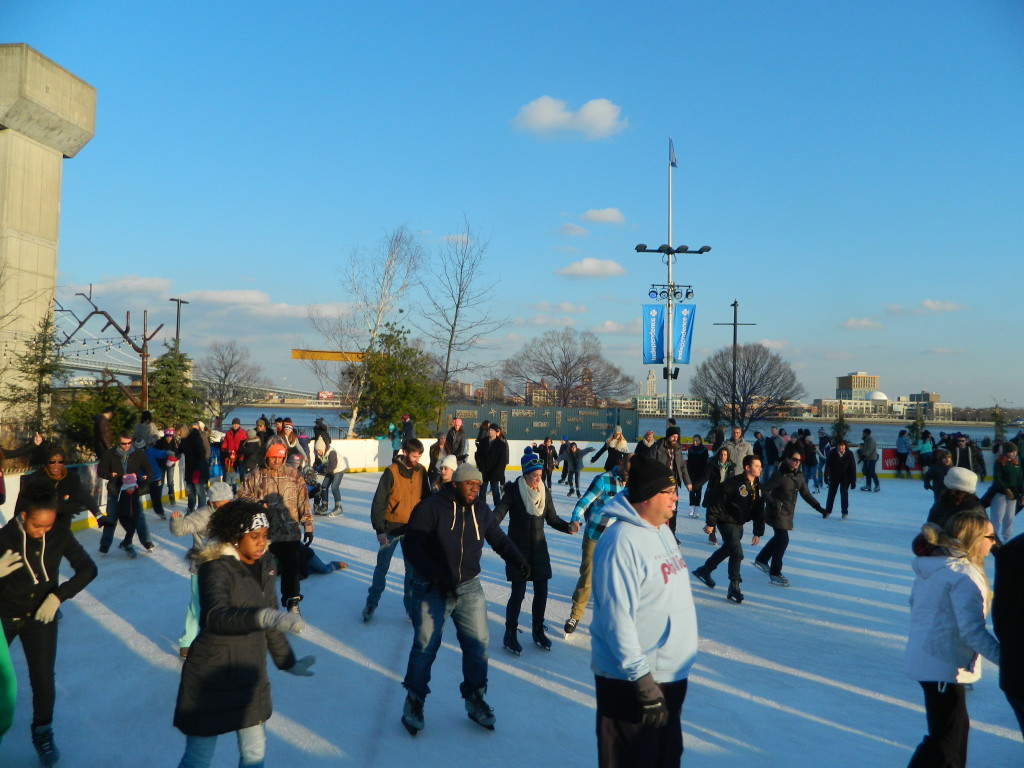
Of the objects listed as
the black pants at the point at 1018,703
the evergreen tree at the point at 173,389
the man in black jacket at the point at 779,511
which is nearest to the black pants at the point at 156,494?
the man in black jacket at the point at 779,511

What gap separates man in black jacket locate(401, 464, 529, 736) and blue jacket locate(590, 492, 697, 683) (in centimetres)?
167

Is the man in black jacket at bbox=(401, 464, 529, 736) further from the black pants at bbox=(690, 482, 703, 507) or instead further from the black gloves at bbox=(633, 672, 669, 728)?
the black pants at bbox=(690, 482, 703, 507)

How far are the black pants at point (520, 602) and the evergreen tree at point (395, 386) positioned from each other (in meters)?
21.4

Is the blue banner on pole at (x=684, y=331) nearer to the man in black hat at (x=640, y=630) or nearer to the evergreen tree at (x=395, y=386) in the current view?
Answer: the evergreen tree at (x=395, y=386)

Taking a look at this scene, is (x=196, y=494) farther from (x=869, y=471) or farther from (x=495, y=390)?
(x=495, y=390)

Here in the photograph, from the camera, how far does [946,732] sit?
3.27m

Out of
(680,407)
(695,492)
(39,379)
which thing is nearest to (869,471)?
(695,492)

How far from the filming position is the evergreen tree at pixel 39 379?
738 inches

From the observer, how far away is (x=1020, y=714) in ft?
9.49

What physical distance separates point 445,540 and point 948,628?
2617 millimetres

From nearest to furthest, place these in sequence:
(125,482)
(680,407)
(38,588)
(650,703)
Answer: (650,703), (38,588), (125,482), (680,407)

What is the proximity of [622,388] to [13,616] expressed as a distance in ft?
239

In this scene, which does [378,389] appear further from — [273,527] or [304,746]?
[304,746]

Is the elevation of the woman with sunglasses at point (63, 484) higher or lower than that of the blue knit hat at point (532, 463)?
lower
